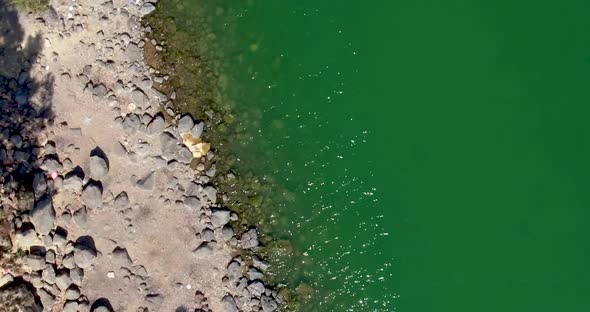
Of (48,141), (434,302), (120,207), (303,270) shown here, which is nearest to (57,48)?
(48,141)

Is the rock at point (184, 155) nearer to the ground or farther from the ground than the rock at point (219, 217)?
farther from the ground

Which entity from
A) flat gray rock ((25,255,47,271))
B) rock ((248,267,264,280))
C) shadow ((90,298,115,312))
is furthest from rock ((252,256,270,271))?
flat gray rock ((25,255,47,271))

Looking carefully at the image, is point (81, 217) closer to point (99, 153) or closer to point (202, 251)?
point (99, 153)

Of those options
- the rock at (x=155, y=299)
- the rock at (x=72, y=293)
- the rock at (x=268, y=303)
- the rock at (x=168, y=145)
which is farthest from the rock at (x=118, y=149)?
the rock at (x=268, y=303)

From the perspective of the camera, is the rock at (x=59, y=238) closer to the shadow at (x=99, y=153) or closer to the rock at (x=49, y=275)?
the rock at (x=49, y=275)

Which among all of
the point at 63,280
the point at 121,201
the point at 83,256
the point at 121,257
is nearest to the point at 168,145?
the point at 121,201

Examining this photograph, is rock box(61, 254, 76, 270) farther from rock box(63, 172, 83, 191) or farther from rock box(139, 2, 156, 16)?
rock box(139, 2, 156, 16)

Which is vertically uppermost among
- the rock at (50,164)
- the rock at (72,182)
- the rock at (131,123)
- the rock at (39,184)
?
the rock at (131,123)
